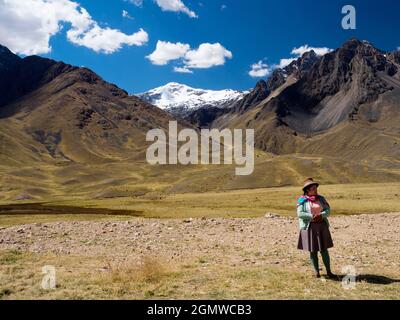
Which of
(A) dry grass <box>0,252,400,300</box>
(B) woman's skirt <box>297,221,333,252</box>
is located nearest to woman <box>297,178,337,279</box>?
(B) woman's skirt <box>297,221,333,252</box>

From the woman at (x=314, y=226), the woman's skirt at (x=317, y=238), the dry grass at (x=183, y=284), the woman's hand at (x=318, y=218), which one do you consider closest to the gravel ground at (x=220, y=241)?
the woman at (x=314, y=226)

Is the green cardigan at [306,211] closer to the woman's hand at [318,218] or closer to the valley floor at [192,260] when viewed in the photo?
the woman's hand at [318,218]

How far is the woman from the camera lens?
633 inches

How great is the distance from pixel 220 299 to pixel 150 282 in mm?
3242

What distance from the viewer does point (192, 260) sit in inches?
794

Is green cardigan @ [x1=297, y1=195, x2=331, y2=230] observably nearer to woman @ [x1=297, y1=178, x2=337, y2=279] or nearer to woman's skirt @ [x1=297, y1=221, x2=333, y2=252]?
woman @ [x1=297, y1=178, x2=337, y2=279]

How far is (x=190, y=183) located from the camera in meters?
157

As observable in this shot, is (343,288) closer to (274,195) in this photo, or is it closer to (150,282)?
(150,282)

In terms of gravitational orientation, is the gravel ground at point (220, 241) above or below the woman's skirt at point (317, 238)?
below

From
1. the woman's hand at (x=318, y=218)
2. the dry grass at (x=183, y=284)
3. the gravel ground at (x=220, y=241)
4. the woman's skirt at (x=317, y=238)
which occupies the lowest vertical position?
the dry grass at (x=183, y=284)

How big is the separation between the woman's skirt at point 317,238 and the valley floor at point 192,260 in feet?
3.66

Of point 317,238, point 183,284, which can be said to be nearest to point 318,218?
point 317,238

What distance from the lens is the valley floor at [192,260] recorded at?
1432 centimetres
